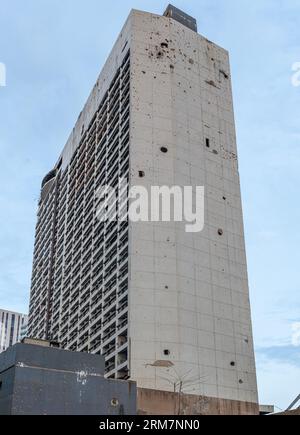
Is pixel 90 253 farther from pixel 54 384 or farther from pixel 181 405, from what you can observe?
pixel 54 384

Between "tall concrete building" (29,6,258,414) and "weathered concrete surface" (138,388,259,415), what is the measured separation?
15 centimetres

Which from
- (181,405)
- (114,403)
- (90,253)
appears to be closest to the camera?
(114,403)

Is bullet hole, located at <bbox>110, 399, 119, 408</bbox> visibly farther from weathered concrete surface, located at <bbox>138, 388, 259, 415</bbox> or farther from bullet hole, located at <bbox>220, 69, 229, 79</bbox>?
bullet hole, located at <bbox>220, 69, 229, 79</bbox>

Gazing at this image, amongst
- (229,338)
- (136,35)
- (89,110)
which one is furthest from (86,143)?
(229,338)

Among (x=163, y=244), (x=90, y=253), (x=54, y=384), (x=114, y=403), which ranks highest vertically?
(x=90, y=253)

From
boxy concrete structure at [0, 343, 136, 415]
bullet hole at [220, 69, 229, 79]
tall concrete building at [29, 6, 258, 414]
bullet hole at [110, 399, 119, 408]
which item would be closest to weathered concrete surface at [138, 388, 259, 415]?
tall concrete building at [29, 6, 258, 414]

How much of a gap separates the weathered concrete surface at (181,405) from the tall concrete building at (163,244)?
151mm

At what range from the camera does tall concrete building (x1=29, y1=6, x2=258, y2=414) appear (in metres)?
65.6

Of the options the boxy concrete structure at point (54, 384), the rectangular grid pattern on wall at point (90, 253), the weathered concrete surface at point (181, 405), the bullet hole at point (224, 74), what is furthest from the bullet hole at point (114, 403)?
the bullet hole at point (224, 74)

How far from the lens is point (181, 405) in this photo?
62531 mm

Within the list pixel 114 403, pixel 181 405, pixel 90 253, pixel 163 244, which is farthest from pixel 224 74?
pixel 114 403

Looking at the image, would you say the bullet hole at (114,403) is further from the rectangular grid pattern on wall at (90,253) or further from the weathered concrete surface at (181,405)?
the rectangular grid pattern on wall at (90,253)

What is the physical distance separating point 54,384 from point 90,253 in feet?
123

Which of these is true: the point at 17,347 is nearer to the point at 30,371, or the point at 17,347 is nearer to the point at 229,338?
the point at 30,371
